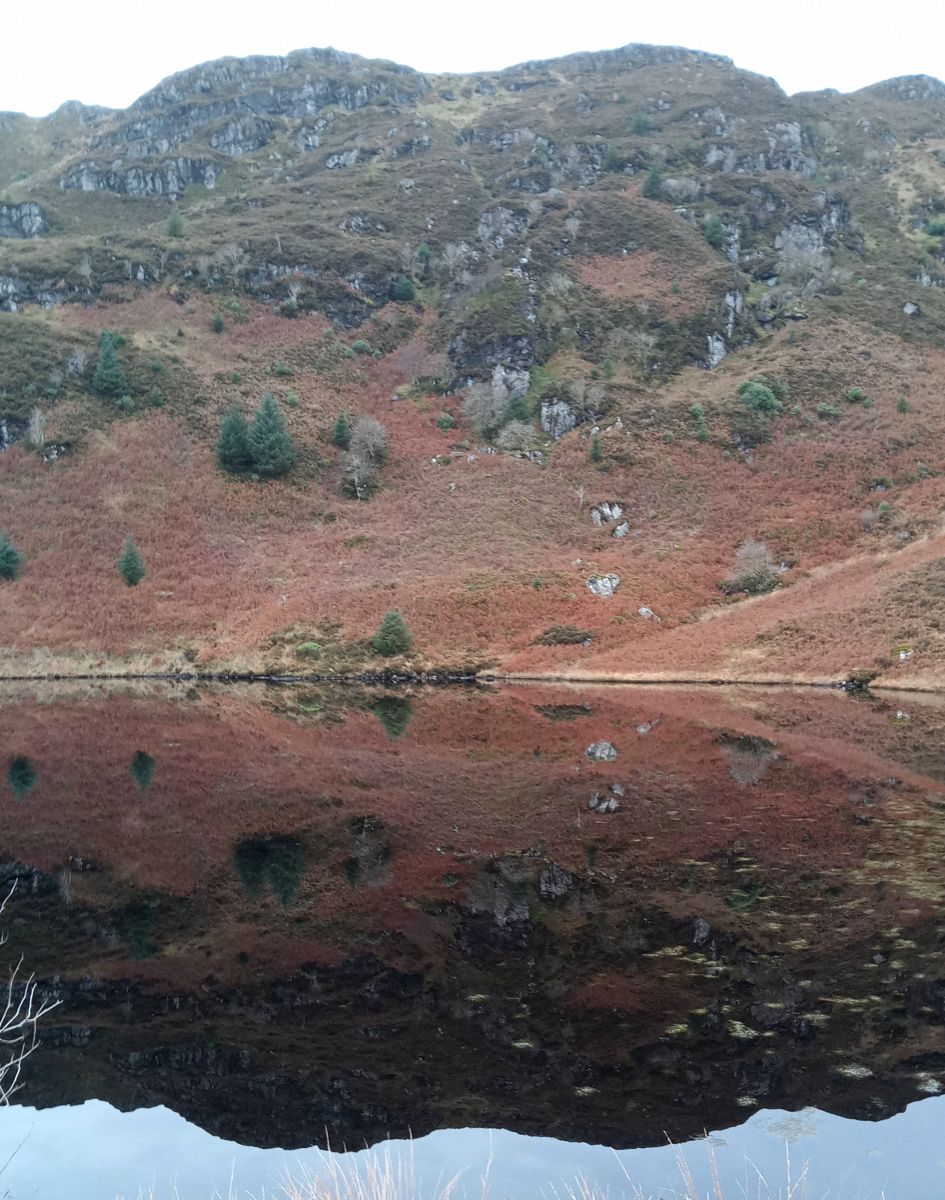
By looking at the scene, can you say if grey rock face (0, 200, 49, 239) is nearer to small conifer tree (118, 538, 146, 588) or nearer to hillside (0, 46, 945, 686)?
hillside (0, 46, 945, 686)

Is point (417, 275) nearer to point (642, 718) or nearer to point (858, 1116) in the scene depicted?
point (642, 718)

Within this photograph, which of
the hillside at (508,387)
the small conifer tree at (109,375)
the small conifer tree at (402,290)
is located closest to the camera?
the hillside at (508,387)

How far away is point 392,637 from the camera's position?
52750 mm

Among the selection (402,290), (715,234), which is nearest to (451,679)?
(402,290)

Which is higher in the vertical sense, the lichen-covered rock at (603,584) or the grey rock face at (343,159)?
the grey rock face at (343,159)

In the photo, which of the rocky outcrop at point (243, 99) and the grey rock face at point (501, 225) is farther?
the rocky outcrop at point (243, 99)

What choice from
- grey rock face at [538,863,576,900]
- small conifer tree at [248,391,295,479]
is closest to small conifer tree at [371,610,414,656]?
small conifer tree at [248,391,295,479]

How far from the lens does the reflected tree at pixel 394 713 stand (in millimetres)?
31172

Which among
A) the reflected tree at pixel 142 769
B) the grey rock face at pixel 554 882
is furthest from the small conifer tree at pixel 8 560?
the grey rock face at pixel 554 882

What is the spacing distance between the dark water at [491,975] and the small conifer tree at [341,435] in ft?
188

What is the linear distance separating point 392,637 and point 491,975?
42489mm

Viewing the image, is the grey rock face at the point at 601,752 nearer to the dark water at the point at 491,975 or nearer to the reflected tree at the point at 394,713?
the dark water at the point at 491,975

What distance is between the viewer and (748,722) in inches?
1245

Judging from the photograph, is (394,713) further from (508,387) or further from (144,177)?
(144,177)
